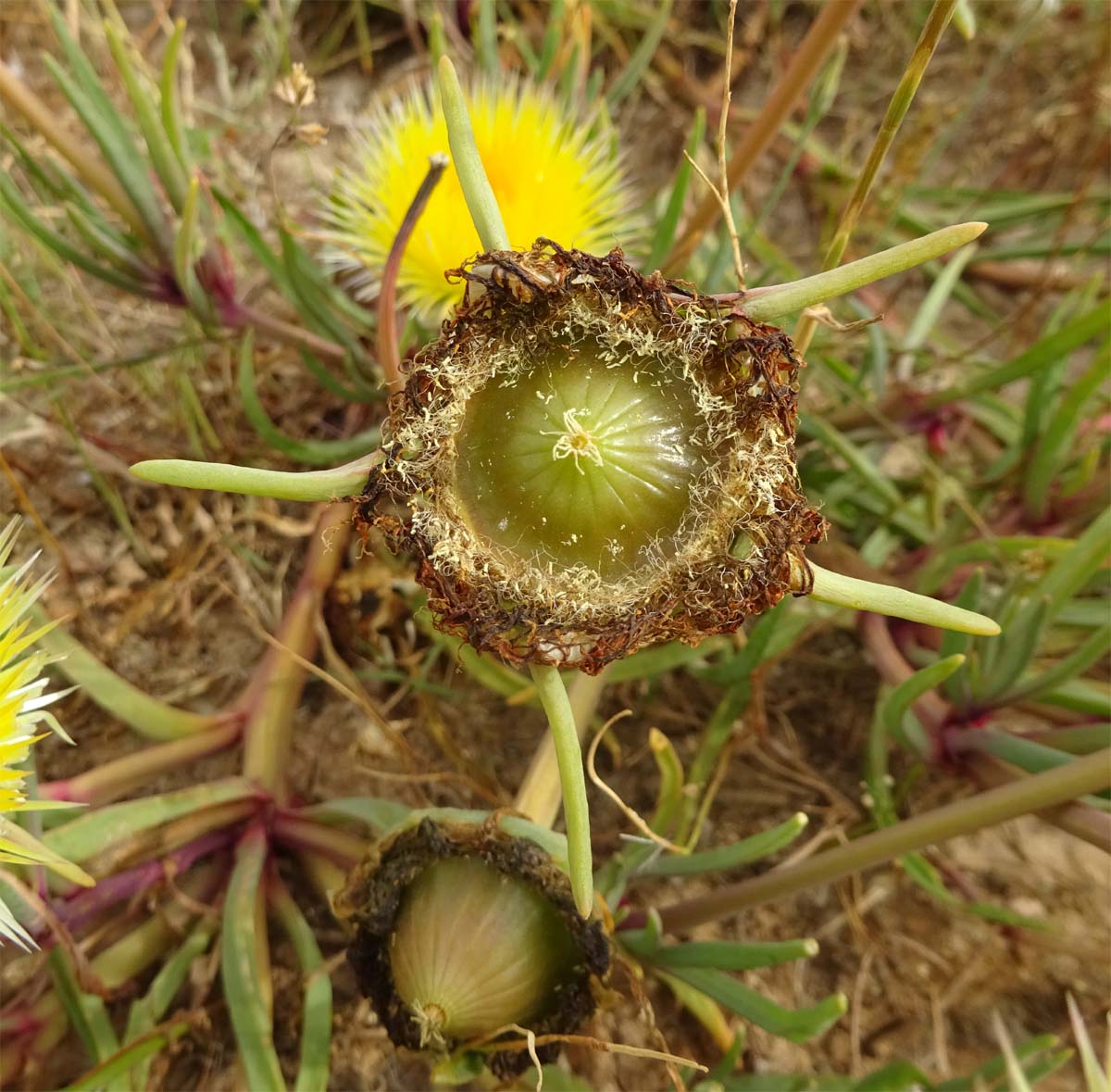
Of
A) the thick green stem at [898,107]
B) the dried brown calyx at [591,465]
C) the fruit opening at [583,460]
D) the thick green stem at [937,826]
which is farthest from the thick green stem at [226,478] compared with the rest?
the thick green stem at [937,826]

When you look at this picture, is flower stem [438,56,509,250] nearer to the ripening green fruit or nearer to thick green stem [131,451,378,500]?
thick green stem [131,451,378,500]

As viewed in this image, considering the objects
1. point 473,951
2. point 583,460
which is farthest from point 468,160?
point 473,951

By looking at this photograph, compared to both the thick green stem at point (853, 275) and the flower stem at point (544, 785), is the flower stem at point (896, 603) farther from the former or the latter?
the flower stem at point (544, 785)

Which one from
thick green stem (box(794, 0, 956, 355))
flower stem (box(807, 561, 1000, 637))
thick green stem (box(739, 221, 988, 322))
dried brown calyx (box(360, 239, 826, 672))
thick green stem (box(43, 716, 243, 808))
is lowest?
thick green stem (box(43, 716, 243, 808))

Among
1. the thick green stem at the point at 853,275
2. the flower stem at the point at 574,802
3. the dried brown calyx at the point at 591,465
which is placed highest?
the thick green stem at the point at 853,275

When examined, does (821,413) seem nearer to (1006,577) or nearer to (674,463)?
(1006,577)

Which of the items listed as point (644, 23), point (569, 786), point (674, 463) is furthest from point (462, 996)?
point (644, 23)

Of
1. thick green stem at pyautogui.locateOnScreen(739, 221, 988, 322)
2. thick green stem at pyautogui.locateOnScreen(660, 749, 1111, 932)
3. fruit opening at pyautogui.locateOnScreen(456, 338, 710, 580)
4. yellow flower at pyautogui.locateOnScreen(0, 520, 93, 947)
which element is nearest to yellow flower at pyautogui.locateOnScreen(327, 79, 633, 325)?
fruit opening at pyautogui.locateOnScreen(456, 338, 710, 580)
